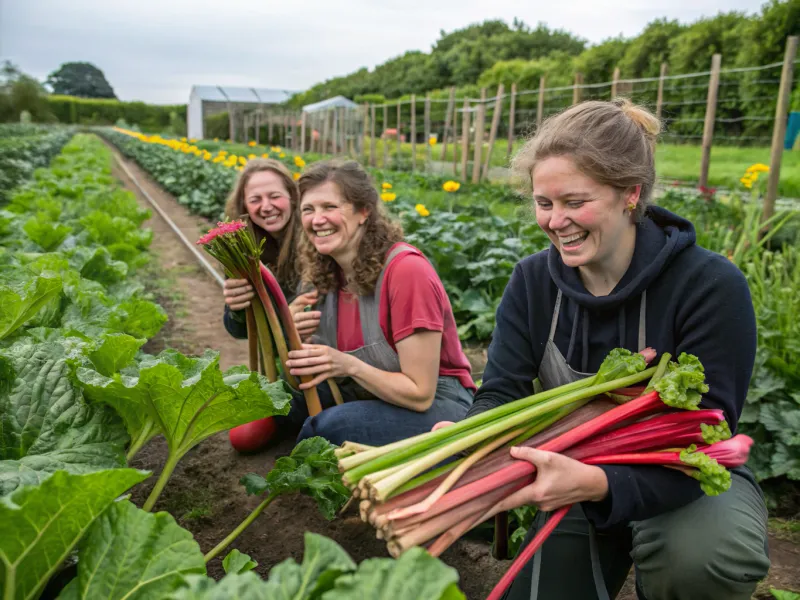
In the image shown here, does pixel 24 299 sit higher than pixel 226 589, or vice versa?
pixel 24 299

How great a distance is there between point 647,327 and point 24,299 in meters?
2.18

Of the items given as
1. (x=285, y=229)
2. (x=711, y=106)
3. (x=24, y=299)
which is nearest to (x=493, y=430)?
(x=24, y=299)

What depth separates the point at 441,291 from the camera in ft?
9.80

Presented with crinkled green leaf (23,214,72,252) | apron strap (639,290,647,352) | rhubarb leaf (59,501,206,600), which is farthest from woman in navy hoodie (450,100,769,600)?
crinkled green leaf (23,214,72,252)

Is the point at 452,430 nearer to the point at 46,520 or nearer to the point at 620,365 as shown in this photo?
the point at 620,365

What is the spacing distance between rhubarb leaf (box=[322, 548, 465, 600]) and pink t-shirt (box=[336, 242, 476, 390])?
1.61m

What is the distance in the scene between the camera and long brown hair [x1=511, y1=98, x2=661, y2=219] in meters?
1.93

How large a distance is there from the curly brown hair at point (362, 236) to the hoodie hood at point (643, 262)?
101cm

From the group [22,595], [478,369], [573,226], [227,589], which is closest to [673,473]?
[573,226]

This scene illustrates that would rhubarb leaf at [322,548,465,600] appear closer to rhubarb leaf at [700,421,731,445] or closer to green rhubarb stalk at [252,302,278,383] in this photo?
rhubarb leaf at [700,421,731,445]

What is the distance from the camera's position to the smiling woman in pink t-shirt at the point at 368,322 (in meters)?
2.85

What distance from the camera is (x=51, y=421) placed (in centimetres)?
195

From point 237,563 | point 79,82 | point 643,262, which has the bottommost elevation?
point 237,563

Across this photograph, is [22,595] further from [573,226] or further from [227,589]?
[573,226]
